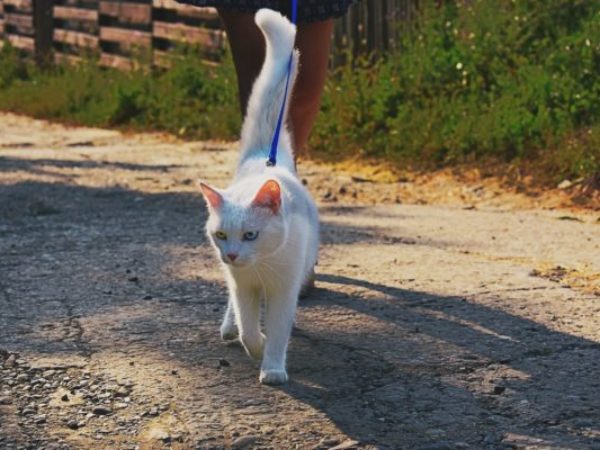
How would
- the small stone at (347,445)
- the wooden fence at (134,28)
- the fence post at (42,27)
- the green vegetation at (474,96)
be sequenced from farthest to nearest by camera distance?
the fence post at (42,27) < the wooden fence at (134,28) < the green vegetation at (474,96) < the small stone at (347,445)

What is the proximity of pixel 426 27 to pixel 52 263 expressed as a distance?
4.54 m

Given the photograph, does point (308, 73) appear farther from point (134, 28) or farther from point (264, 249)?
point (134, 28)

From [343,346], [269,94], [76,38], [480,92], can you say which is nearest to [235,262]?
[343,346]

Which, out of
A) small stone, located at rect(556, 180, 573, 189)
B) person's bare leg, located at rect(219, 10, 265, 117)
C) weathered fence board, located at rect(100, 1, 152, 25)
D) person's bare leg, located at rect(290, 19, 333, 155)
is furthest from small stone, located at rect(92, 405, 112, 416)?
weathered fence board, located at rect(100, 1, 152, 25)

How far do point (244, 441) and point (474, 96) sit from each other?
17.4 ft

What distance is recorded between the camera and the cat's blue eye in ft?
10.8

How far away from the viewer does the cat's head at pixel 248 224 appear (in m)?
3.29

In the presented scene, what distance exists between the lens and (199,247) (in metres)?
5.35

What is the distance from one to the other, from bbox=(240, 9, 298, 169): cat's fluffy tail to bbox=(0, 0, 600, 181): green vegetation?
10.6 feet

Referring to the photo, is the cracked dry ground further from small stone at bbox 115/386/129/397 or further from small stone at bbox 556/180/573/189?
small stone at bbox 556/180/573/189

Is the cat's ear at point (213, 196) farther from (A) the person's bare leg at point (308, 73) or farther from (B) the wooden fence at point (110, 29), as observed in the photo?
(B) the wooden fence at point (110, 29)

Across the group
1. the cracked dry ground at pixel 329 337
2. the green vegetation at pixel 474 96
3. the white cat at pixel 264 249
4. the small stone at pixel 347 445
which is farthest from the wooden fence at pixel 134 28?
the small stone at pixel 347 445

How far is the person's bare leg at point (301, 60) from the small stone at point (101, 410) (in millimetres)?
1452

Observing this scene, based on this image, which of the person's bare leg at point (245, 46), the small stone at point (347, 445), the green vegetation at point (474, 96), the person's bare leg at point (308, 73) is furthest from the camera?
the green vegetation at point (474, 96)
